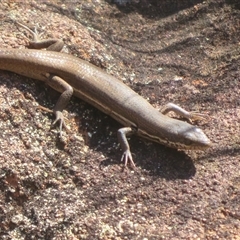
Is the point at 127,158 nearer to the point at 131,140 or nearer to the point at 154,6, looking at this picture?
the point at 131,140

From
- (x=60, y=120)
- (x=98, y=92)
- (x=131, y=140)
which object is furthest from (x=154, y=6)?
(x=60, y=120)

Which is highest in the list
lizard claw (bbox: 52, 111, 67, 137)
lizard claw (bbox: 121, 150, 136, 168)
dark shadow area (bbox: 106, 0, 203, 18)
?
dark shadow area (bbox: 106, 0, 203, 18)

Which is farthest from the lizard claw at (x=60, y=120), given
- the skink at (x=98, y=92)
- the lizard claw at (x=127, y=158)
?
the lizard claw at (x=127, y=158)

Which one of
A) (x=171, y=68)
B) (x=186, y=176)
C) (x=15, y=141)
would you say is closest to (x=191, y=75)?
(x=171, y=68)

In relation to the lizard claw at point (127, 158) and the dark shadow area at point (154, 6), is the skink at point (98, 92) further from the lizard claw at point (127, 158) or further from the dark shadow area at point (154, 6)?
the dark shadow area at point (154, 6)

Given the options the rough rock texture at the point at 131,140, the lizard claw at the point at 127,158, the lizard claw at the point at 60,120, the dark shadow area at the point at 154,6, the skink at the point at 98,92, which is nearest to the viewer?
the rough rock texture at the point at 131,140

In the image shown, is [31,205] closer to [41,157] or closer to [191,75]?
[41,157]

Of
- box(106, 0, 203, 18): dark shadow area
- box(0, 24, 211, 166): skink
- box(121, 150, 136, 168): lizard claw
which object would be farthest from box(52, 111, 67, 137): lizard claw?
box(106, 0, 203, 18): dark shadow area

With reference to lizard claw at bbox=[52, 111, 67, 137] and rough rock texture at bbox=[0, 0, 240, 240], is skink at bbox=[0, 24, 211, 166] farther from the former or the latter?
rough rock texture at bbox=[0, 0, 240, 240]
